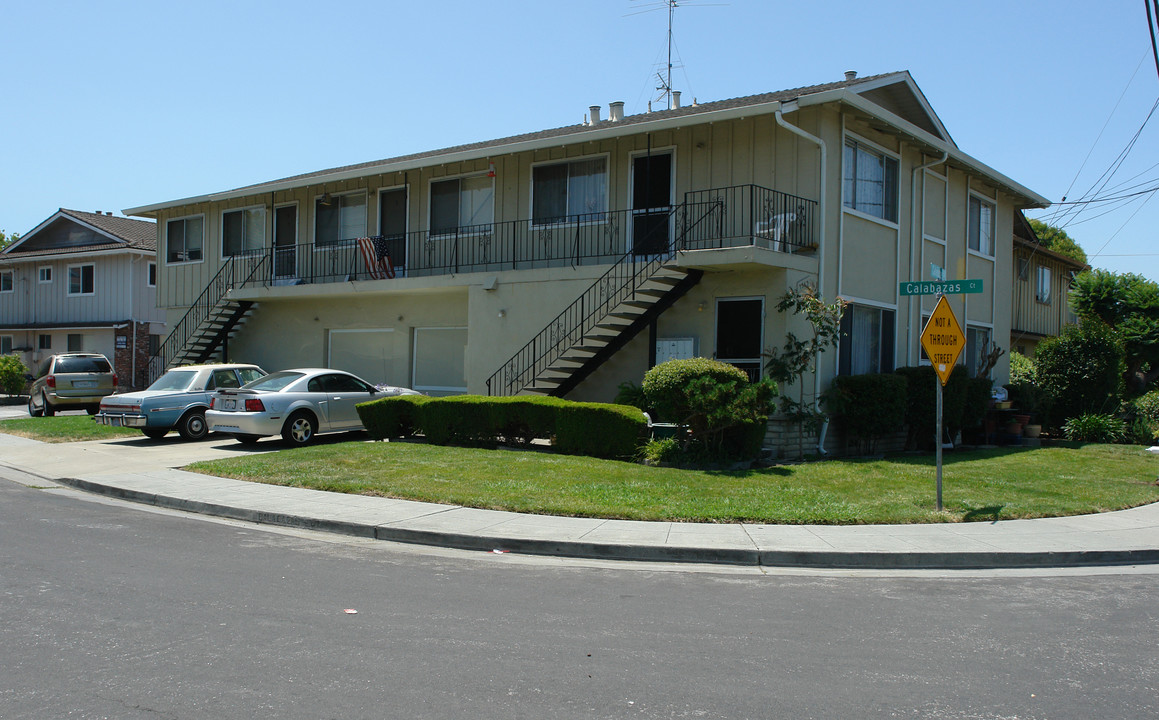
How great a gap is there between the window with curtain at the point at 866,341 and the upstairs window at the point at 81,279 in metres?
29.9

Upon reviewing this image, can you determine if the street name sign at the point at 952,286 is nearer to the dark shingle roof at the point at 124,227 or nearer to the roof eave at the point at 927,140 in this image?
the roof eave at the point at 927,140

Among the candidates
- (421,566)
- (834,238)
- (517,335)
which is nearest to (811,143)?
(834,238)

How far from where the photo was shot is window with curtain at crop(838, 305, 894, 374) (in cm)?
1620

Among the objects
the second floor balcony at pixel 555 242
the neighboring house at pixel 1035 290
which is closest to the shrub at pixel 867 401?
the second floor balcony at pixel 555 242

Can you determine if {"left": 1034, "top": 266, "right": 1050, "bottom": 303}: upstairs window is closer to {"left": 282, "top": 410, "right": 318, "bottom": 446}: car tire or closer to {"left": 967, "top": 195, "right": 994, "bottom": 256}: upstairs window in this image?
{"left": 967, "top": 195, "right": 994, "bottom": 256}: upstairs window

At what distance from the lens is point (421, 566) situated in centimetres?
774

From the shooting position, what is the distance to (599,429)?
13719mm

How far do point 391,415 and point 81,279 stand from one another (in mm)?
25224

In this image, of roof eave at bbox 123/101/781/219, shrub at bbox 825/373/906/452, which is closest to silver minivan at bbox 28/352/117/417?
roof eave at bbox 123/101/781/219

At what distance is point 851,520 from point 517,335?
923 cm

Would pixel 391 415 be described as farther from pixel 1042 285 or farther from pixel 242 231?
pixel 1042 285

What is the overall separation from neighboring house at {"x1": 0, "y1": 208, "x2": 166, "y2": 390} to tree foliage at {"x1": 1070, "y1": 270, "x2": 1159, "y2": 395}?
2945 cm

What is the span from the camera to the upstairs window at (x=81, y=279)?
3425 centimetres

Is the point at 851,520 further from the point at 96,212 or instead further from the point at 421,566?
the point at 96,212
